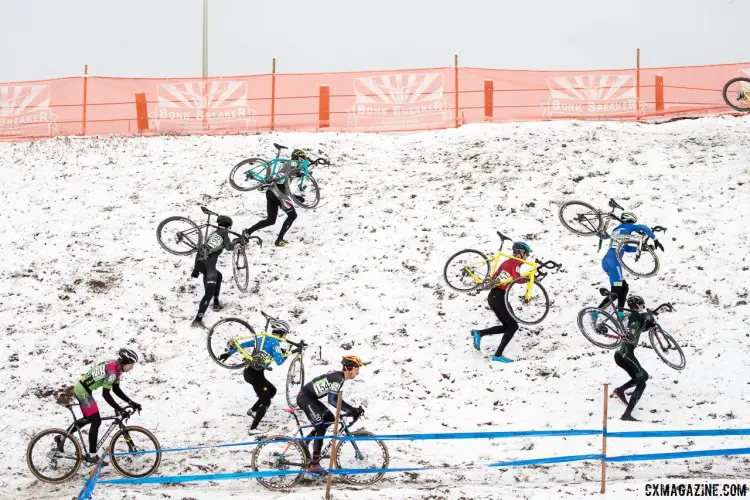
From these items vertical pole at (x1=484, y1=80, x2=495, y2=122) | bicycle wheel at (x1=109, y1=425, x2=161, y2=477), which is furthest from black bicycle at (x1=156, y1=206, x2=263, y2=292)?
vertical pole at (x1=484, y1=80, x2=495, y2=122)

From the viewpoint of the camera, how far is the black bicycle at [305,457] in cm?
1234

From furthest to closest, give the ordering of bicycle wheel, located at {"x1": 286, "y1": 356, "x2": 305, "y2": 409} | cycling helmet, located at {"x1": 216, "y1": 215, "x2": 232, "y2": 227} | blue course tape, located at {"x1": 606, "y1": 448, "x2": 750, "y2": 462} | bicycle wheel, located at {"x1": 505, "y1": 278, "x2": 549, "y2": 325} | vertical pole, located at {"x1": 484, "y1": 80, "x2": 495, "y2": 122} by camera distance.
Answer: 1. vertical pole, located at {"x1": 484, "y1": 80, "x2": 495, "y2": 122}
2. cycling helmet, located at {"x1": 216, "y1": 215, "x2": 232, "y2": 227}
3. bicycle wheel, located at {"x1": 505, "y1": 278, "x2": 549, "y2": 325}
4. bicycle wheel, located at {"x1": 286, "y1": 356, "x2": 305, "y2": 409}
5. blue course tape, located at {"x1": 606, "y1": 448, "x2": 750, "y2": 462}

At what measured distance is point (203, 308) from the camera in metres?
17.3

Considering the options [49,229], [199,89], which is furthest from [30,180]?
[199,89]

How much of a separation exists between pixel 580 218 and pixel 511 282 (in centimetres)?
317

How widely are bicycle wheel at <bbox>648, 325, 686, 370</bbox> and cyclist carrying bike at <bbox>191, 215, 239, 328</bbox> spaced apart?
8235 millimetres

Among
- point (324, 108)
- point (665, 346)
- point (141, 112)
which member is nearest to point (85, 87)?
point (141, 112)

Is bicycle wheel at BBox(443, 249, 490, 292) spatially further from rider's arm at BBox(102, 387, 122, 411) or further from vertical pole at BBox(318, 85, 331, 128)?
vertical pole at BBox(318, 85, 331, 128)

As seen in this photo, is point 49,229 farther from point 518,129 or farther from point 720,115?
point 720,115

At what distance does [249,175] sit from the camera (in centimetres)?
2103

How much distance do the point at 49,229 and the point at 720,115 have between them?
1851cm

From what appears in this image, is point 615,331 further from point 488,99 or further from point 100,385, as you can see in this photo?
point 488,99

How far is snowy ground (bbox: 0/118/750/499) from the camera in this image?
44.0 ft

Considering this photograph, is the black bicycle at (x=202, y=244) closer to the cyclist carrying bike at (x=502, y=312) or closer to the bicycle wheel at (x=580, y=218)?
the cyclist carrying bike at (x=502, y=312)
